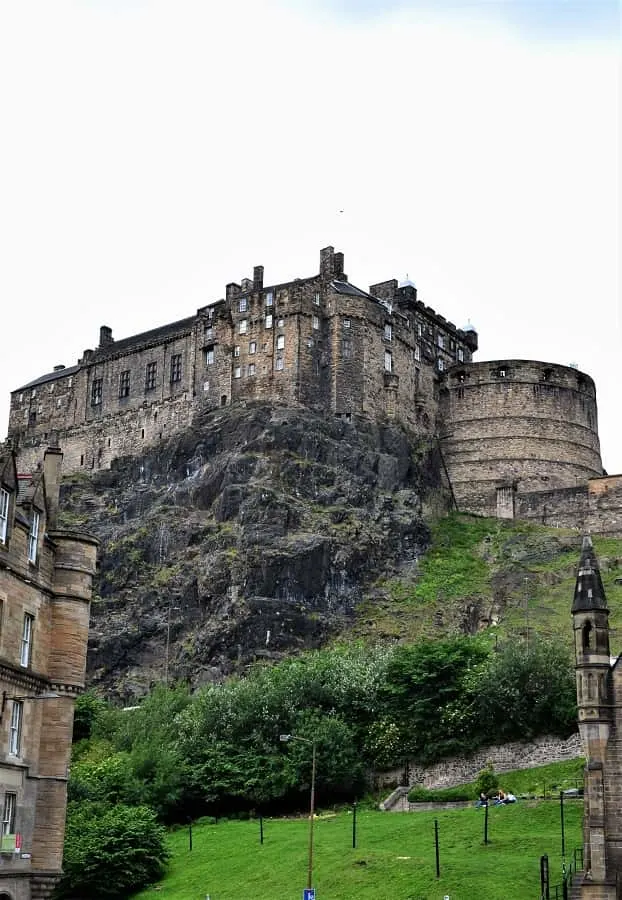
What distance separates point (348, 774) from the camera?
6856 cm

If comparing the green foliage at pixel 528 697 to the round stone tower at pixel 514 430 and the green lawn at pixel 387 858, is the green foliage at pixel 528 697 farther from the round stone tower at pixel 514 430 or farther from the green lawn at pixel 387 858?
the round stone tower at pixel 514 430

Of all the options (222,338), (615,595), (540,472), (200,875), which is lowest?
(200,875)

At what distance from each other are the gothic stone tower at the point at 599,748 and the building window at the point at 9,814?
19.2m

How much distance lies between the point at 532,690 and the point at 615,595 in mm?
22655

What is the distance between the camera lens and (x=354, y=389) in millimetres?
107688

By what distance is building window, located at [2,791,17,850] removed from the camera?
119ft

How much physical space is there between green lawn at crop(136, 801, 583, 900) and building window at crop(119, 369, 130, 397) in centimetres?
6136

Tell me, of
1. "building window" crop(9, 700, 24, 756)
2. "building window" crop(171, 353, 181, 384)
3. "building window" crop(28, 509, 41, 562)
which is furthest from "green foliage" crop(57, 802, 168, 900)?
"building window" crop(171, 353, 181, 384)

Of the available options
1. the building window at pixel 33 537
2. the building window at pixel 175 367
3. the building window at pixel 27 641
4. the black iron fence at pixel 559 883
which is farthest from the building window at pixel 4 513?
→ the building window at pixel 175 367

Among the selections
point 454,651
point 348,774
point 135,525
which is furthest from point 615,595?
point 135,525

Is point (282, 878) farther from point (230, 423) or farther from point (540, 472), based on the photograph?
point (540, 472)

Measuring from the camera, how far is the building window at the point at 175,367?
11425 centimetres

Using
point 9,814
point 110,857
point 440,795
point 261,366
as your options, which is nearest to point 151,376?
point 261,366

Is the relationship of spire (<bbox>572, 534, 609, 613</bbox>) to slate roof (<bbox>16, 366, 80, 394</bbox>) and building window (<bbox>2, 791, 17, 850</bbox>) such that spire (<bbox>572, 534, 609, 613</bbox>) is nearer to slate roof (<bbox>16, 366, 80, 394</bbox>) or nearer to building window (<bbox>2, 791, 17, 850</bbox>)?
building window (<bbox>2, 791, 17, 850</bbox>)
